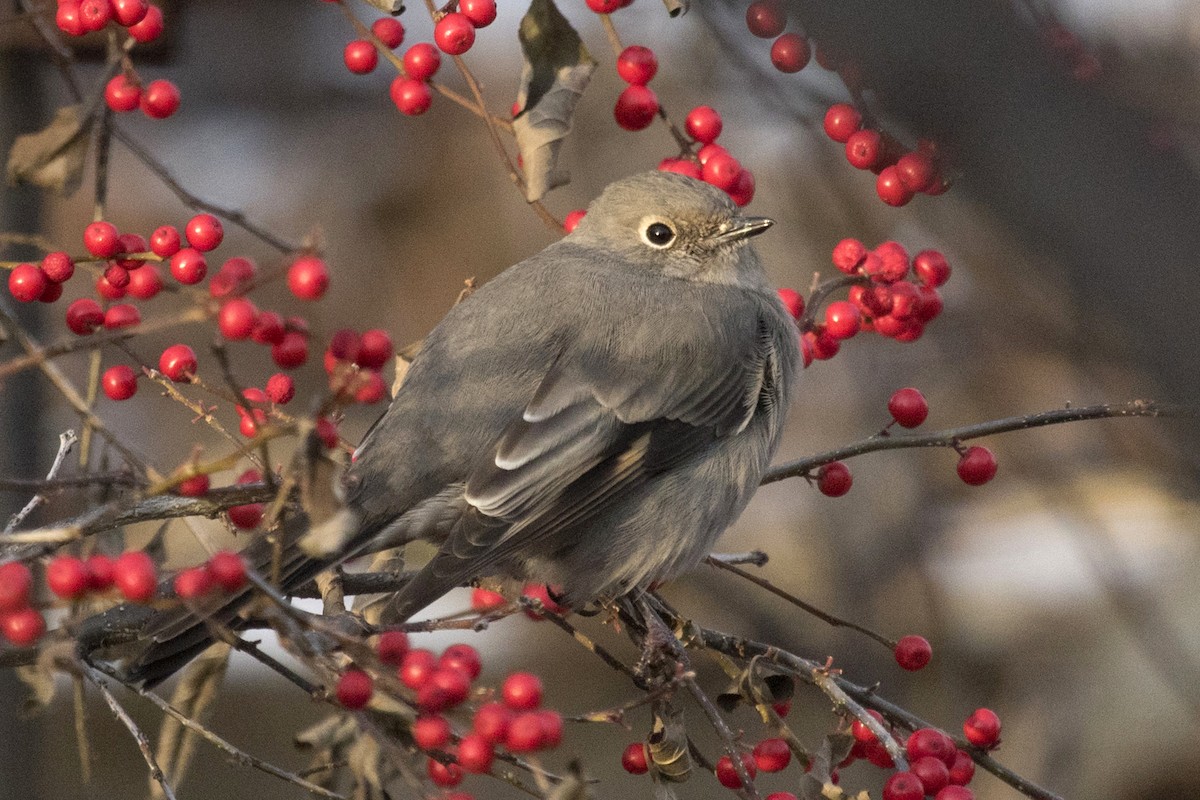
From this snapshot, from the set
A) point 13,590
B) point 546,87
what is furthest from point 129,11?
point 13,590

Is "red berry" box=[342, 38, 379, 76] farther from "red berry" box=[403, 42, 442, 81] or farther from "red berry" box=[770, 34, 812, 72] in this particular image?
"red berry" box=[770, 34, 812, 72]

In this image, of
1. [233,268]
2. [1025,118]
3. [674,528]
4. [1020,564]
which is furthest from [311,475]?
[1020,564]

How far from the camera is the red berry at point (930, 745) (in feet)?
8.95

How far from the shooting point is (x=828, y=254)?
20.2 ft

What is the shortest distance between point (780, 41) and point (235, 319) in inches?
61.1

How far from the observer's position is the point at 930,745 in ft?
8.95

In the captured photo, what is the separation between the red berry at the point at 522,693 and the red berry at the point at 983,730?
1.32 meters

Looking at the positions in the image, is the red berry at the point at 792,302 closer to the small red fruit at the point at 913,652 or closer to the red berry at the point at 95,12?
the small red fruit at the point at 913,652

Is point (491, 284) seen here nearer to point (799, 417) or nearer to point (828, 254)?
point (828, 254)

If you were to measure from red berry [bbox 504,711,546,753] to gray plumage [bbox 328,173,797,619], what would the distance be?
113 centimetres

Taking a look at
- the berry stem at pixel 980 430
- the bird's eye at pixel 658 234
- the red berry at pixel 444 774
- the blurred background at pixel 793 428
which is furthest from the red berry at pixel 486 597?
the blurred background at pixel 793 428

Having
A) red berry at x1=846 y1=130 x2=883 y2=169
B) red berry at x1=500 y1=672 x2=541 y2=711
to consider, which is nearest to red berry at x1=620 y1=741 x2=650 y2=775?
red berry at x1=500 y1=672 x2=541 y2=711

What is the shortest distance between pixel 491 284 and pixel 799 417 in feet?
10.2

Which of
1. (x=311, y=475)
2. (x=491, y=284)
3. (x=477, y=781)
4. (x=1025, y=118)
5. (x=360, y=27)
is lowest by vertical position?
(x=477, y=781)
